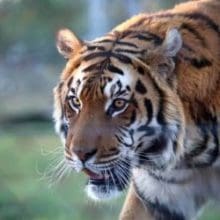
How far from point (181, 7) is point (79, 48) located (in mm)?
375

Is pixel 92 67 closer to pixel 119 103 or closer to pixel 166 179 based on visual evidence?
pixel 119 103

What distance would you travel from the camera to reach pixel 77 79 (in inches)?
150

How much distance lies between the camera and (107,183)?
386 centimetres

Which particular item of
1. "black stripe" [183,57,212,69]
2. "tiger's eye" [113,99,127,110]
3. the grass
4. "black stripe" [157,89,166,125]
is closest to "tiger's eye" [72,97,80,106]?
"tiger's eye" [113,99,127,110]

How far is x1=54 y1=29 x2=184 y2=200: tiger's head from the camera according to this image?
371 cm

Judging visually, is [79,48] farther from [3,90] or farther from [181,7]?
[3,90]

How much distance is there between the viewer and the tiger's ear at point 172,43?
3793mm

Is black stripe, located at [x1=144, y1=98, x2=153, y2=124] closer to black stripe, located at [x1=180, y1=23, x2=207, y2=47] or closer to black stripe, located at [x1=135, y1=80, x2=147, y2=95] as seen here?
black stripe, located at [x1=135, y1=80, x2=147, y2=95]

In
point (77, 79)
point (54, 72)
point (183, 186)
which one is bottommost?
point (183, 186)

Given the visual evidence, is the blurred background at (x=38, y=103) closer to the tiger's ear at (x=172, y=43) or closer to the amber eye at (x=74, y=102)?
the amber eye at (x=74, y=102)

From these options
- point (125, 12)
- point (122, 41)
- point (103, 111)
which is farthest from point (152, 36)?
point (125, 12)

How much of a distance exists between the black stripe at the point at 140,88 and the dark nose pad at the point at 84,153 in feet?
0.75

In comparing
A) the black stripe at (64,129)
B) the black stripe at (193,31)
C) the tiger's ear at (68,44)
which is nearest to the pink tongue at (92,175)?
the black stripe at (64,129)

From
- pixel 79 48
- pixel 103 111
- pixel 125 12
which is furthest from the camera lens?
pixel 125 12
